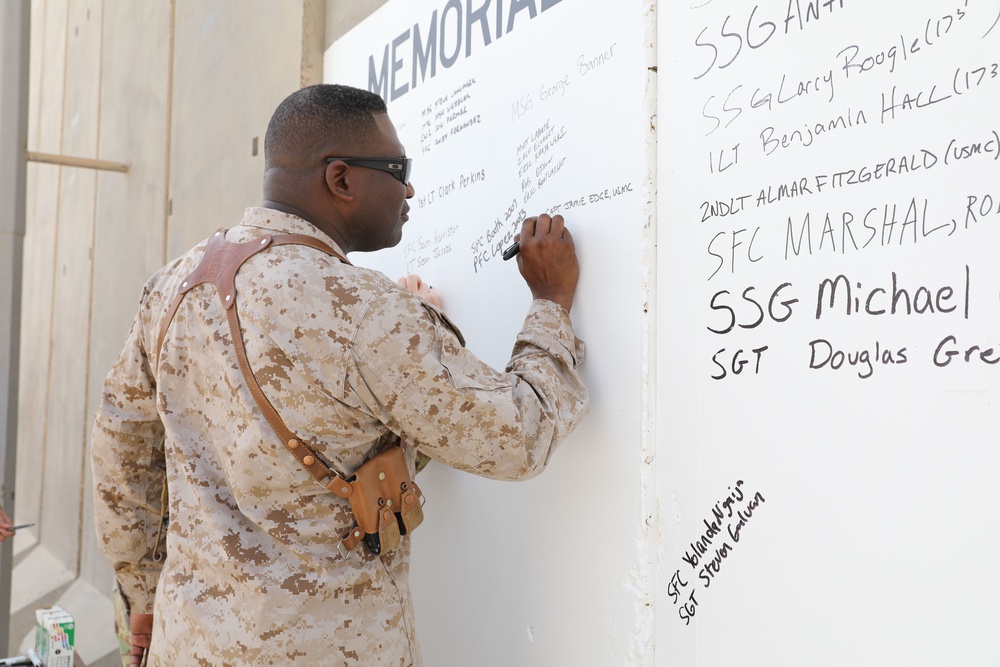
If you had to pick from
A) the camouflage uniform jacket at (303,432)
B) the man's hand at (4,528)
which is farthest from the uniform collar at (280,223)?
the man's hand at (4,528)

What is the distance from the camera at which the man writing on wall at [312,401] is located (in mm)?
1548

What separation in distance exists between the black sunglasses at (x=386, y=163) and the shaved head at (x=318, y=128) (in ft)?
0.05

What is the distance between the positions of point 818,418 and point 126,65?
6493 mm

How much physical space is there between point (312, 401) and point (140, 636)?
33.1 inches

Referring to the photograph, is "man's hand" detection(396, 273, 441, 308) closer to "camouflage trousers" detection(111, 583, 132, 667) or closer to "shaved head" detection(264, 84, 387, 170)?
"shaved head" detection(264, 84, 387, 170)

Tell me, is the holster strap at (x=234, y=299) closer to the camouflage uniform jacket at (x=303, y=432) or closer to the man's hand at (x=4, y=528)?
the camouflage uniform jacket at (x=303, y=432)

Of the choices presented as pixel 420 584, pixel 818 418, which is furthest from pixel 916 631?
pixel 420 584

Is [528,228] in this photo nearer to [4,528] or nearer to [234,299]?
[234,299]

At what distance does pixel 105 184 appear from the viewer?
284 inches

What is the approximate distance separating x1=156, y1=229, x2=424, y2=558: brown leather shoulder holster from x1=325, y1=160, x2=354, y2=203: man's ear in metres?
0.13

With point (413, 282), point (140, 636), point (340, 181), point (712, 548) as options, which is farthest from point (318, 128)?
point (140, 636)

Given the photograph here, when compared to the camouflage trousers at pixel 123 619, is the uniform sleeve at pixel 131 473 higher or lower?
higher

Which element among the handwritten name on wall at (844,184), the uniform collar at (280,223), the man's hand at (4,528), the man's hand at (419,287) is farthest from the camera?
the man's hand at (4,528)

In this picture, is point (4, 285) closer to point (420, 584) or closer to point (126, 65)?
point (126, 65)
